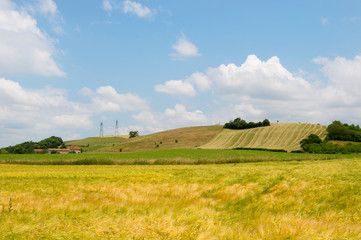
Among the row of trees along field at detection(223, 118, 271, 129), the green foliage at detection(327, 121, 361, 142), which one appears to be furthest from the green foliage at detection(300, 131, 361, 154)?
the row of trees along field at detection(223, 118, 271, 129)

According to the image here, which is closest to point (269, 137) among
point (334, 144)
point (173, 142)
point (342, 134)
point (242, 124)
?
point (342, 134)

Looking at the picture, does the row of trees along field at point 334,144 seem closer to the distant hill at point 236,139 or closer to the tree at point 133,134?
the distant hill at point 236,139

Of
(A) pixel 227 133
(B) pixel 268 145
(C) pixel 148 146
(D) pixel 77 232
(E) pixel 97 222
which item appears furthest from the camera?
(A) pixel 227 133

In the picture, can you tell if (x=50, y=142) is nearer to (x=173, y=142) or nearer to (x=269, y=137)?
(x=173, y=142)

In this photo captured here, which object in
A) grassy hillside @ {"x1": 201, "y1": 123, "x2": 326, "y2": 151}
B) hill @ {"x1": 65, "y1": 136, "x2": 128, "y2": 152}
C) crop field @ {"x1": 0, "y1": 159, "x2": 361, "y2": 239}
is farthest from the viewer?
hill @ {"x1": 65, "y1": 136, "x2": 128, "y2": 152}

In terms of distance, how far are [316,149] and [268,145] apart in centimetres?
1471

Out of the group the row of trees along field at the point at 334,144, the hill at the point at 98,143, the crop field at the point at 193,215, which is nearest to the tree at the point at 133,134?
the hill at the point at 98,143

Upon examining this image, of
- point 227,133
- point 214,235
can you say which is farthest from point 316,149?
point 214,235

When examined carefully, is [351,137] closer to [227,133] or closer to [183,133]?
[227,133]

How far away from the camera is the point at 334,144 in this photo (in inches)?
2495

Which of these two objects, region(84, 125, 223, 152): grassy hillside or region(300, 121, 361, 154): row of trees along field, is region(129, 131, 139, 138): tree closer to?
region(84, 125, 223, 152): grassy hillside

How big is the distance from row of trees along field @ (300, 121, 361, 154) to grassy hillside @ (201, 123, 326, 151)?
276 cm

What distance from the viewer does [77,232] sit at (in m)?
3.99

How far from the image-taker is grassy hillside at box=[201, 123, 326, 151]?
7569 cm
